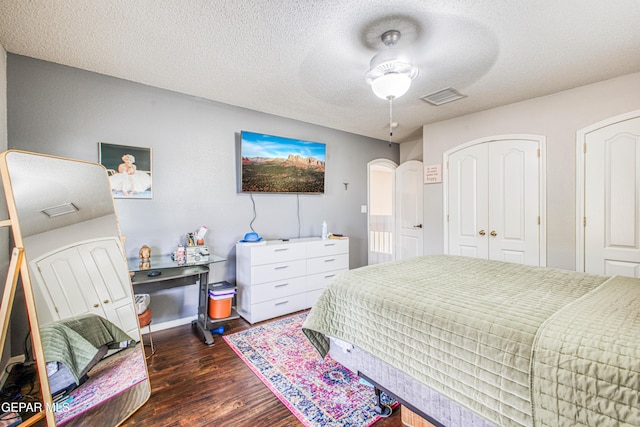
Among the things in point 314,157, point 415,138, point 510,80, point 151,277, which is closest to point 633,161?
point 510,80

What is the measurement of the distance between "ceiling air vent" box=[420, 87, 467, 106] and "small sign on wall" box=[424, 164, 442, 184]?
101 centimetres

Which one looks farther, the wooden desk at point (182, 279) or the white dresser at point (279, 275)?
the white dresser at point (279, 275)

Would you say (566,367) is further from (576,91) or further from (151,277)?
(576,91)

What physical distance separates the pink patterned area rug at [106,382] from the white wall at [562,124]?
155 inches

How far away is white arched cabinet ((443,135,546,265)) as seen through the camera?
3154mm

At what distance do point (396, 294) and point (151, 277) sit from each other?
2.07 meters

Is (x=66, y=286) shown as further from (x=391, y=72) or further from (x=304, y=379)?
(x=391, y=72)

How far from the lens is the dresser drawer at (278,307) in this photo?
302 centimetres

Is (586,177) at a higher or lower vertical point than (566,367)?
higher

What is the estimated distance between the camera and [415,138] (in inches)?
190

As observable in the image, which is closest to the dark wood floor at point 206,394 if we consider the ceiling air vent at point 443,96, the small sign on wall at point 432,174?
the ceiling air vent at point 443,96

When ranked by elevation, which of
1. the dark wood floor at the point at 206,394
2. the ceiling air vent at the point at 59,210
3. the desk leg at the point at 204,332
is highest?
the ceiling air vent at the point at 59,210

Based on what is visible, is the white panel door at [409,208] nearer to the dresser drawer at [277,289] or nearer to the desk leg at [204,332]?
the dresser drawer at [277,289]

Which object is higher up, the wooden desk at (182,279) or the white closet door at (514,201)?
the white closet door at (514,201)
